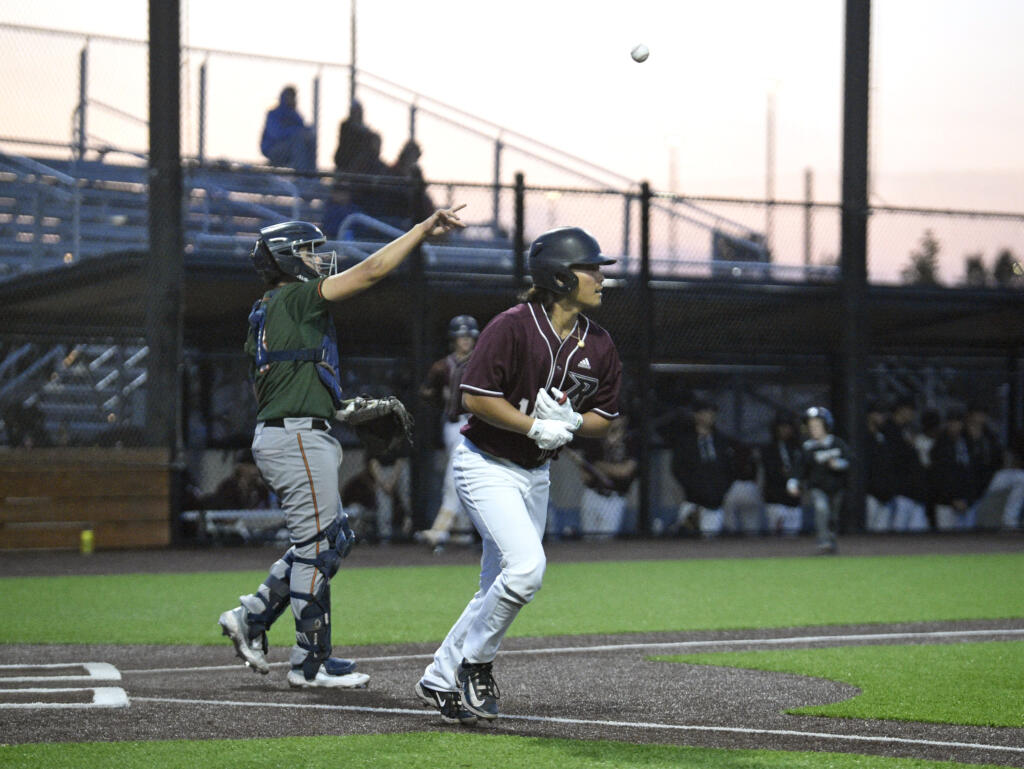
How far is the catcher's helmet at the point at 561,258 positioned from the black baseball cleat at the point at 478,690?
1.63m

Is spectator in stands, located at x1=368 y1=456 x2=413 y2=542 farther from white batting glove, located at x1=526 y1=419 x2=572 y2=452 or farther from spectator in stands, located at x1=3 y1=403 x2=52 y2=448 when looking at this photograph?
white batting glove, located at x1=526 y1=419 x2=572 y2=452

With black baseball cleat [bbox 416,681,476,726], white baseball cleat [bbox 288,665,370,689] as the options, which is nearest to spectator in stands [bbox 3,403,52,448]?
white baseball cleat [bbox 288,665,370,689]

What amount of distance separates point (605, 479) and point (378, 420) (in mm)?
10672

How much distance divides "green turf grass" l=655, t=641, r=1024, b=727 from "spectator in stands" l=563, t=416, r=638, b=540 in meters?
9.45

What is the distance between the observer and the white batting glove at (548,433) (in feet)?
18.6

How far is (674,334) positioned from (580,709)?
13936 millimetres

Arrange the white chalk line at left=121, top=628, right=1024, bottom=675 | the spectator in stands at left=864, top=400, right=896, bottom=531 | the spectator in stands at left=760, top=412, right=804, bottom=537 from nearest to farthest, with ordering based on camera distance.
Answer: the white chalk line at left=121, top=628, right=1024, bottom=675, the spectator in stands at left=760, top=412, right=804, bottom=537, the spectator in stands at left=864, top=400, right=896, bottom=531

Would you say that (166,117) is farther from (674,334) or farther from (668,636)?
(668,636)

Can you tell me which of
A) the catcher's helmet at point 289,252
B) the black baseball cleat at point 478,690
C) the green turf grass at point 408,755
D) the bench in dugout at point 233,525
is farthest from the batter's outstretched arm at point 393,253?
the bench in dugout at point 233,525

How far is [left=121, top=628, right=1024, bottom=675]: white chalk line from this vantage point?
7.75 meters

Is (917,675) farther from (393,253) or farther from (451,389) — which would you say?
(451,389)

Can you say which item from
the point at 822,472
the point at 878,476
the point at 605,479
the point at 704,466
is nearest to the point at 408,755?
the point at 822,472

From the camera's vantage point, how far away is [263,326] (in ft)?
22.6

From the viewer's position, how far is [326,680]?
6.79 meters
